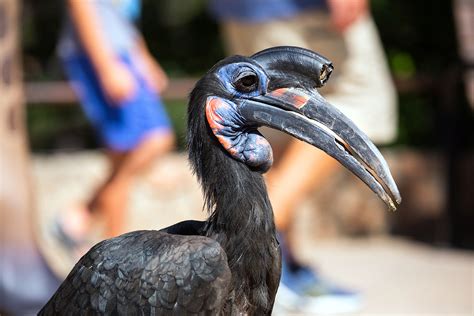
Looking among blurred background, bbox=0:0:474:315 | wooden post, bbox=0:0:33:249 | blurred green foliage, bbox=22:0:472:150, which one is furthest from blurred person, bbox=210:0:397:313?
blurred green foliage, bbox=22:0:472:150

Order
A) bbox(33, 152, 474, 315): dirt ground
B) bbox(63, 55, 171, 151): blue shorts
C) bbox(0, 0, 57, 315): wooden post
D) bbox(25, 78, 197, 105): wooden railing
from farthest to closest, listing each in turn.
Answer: bbox(25, 78, 197, 105): wooden railing
bbox(33, 152, 474, 315): dirt ground
bbox(63, 55, 171, 151): blue shorts
bbox(0, 0, 57, 315): wooden post

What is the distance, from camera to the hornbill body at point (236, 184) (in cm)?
295

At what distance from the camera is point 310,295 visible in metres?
5.67

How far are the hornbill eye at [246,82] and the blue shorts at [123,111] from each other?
109 inches

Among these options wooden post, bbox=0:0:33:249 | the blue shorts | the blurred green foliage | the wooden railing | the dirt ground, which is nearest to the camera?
wooden post, bbox=0:0:33:249

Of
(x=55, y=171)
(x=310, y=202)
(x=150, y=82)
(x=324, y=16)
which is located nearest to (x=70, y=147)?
(x=55, y=171)

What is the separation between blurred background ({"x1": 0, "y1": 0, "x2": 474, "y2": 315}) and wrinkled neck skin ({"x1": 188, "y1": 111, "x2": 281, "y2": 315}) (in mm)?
1670

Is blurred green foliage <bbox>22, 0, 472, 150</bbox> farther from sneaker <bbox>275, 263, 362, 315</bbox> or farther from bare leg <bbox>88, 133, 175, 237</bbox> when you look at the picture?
sneaker <bbox>275, 263, 362, 315</bbox>

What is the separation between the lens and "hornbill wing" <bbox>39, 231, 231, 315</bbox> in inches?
114

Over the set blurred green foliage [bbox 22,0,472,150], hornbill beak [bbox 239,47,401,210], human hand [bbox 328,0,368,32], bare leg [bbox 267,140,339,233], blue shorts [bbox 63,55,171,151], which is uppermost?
blurred green foliage [bbox 22,0,472,150]

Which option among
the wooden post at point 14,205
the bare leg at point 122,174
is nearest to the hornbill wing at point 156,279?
the wooden post at point 14,205

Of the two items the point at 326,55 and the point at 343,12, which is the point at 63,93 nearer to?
the point at 326,55

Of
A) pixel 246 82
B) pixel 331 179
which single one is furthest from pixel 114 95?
pixel 246 82

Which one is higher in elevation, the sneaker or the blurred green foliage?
the blurred green foliage
